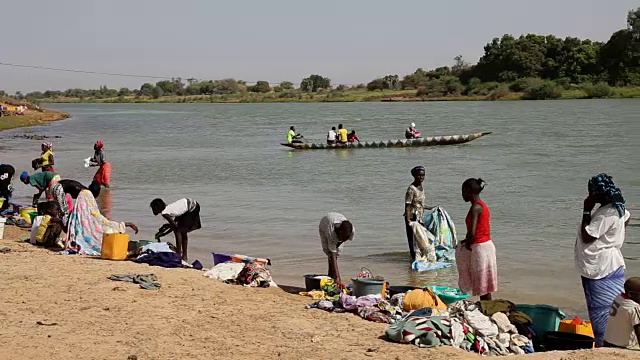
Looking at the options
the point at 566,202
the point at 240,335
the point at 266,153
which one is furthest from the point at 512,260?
the point at 266,153

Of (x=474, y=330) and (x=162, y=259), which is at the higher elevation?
(x=474, y=330)

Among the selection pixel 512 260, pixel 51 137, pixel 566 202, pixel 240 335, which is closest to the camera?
pixel 240 335

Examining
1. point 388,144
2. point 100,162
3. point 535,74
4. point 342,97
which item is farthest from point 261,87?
point 100,162

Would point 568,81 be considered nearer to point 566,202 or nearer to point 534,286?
point 566,202

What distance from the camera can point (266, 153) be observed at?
33719mm

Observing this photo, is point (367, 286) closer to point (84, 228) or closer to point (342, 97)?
point (84, 228)

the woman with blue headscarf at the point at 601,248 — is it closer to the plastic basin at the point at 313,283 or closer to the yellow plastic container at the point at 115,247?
the plastic basin at the point at 313,283

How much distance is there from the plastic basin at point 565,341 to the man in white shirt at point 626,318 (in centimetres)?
32

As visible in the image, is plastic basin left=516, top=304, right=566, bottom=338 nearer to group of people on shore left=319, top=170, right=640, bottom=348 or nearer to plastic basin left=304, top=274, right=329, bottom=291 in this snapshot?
group of people on shore left=319, top=170, right=640, bottom=348

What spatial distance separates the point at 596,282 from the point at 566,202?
11.9 m

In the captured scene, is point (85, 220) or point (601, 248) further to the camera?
point (85, 220)

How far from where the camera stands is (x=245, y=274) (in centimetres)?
902

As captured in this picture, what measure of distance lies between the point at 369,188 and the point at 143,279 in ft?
42.2

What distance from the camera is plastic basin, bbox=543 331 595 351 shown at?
21.1 feet
